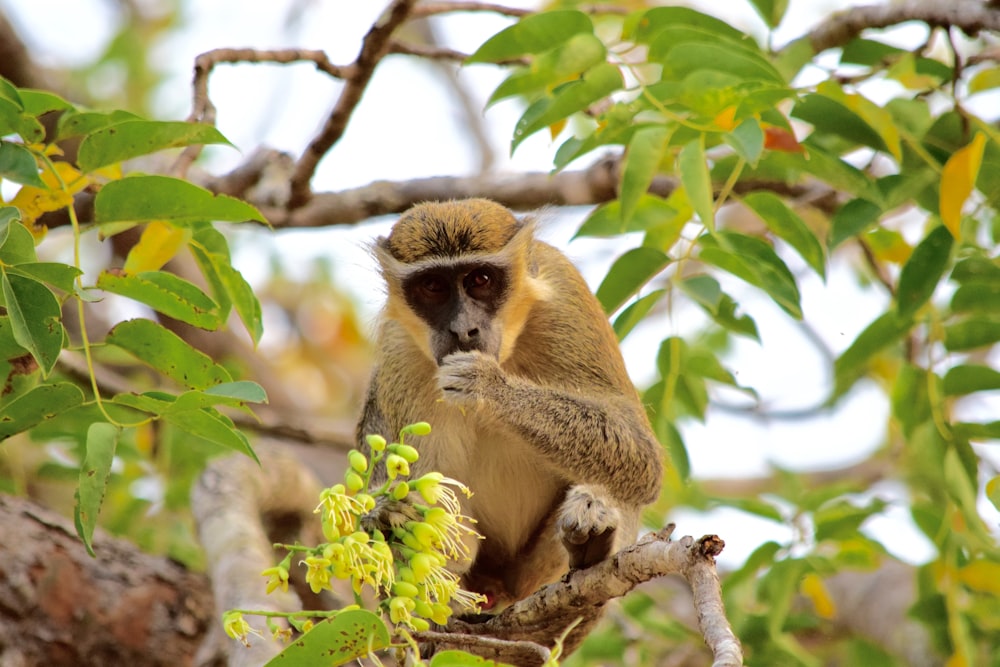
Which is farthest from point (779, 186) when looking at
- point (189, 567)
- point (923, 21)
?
point (189, 567)

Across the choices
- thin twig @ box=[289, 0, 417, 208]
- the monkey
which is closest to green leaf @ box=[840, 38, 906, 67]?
the monkey

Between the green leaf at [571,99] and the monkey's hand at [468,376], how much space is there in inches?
39.3

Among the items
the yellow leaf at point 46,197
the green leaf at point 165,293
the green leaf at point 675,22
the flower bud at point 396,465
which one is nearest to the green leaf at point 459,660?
the flower bud at point 396,465

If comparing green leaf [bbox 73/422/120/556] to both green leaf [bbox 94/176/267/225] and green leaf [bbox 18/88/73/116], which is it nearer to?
green leaf [bbox 94/176/267/225]

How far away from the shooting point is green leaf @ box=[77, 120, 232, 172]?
3.19 metres

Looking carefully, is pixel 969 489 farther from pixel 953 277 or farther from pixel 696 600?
pixel 696 600

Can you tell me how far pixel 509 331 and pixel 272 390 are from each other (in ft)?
15.4

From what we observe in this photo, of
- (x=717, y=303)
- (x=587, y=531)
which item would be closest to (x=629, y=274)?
(x=717, y=303)

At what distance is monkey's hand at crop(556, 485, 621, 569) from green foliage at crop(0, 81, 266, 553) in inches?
48.0

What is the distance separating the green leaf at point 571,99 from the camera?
12.2ft

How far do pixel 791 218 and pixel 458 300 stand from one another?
148 centimetres

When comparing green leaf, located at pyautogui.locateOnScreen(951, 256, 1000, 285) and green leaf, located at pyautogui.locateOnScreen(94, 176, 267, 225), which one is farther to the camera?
green leaf, located at pyautogui.locateOnScreen(951, 256, 1000, 285)

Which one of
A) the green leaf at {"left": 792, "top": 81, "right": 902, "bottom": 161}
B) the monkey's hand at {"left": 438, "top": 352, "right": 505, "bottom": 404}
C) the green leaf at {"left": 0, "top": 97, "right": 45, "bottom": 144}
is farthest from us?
the monkey's hand at {"left": 438, "top": 352, "right": 505, "bottom": 404}

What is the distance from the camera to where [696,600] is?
268 centimetres
